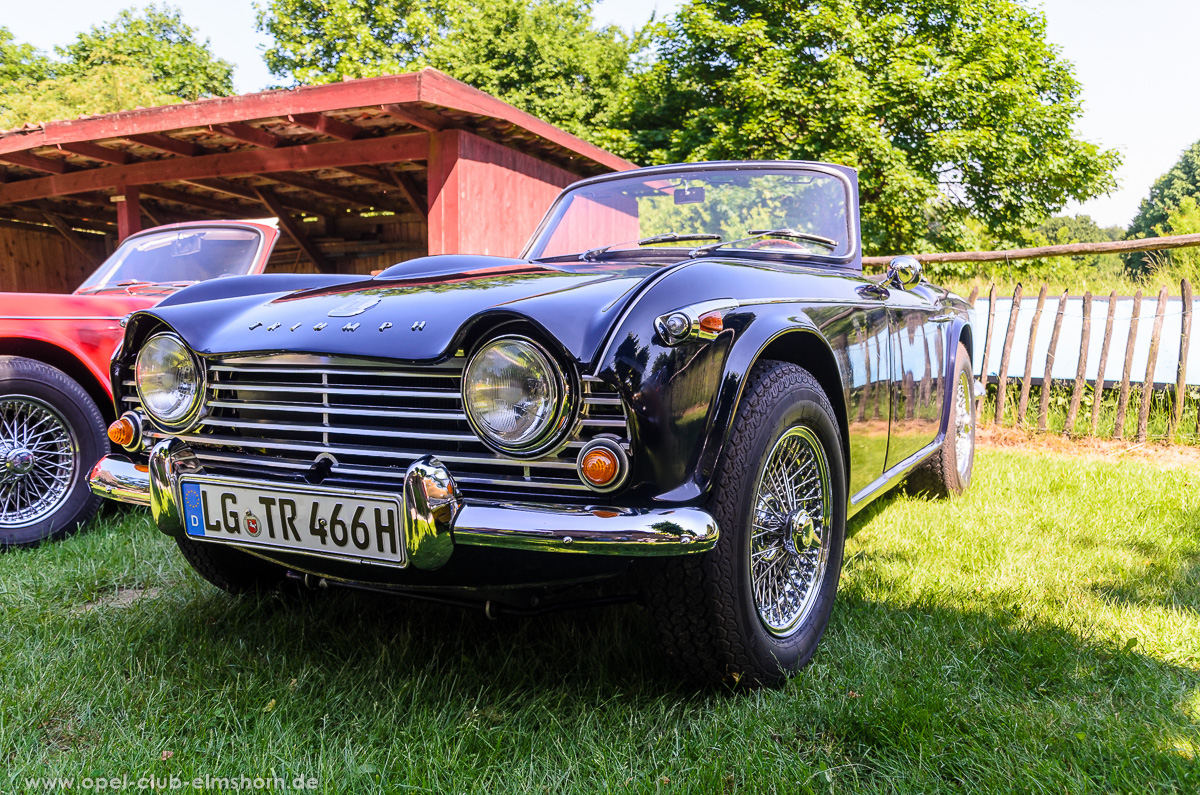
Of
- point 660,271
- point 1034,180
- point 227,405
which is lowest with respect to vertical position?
point 227,405

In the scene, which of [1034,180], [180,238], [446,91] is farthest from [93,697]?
[1034,180]

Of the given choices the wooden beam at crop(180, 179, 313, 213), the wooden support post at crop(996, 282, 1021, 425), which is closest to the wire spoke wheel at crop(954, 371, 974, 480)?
the wooden support post at crop(996, 282, 1021, 425)

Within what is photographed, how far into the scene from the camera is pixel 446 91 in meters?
6.11

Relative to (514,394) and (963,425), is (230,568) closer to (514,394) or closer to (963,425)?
(514,394)

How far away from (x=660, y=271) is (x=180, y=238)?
159 inches

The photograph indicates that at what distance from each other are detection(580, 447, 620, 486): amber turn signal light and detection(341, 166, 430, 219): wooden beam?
8.65 metres

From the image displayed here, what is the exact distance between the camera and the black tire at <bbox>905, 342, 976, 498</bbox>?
12.8 ft

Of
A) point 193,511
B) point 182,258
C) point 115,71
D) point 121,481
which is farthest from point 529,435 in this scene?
point 115,71

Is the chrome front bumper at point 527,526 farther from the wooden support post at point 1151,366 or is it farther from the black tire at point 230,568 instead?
the wooden support post at point 1151,366

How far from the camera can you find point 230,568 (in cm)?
264

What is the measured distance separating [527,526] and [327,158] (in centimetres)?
704

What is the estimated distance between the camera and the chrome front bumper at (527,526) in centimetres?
159

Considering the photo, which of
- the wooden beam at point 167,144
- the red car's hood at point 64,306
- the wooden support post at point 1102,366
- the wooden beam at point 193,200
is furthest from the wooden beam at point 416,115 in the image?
the wooden support post at point 1102,366

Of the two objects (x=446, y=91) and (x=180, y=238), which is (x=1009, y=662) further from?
(x=446, y=91)
